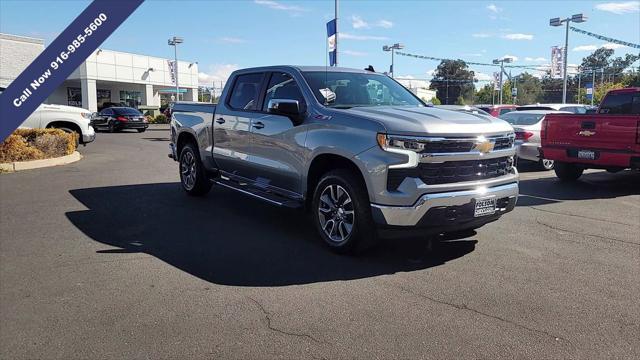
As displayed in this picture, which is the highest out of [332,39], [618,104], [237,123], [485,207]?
[332,39]

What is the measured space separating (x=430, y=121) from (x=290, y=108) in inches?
61.2

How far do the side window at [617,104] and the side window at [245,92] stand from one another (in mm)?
7732

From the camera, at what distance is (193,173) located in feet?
27.2

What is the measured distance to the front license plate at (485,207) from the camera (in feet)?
16.0

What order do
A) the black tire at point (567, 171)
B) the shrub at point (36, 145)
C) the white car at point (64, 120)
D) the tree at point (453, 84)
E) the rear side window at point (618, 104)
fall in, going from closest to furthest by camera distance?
the rear side window at point (618, 104) → the black tire at point (567, 171) → the shrub at point (36, 145) → the white car at point (64, 120) → the tree at point (453, 84)

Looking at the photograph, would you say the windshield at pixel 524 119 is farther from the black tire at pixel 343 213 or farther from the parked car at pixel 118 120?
the parked car at pixel 118 120

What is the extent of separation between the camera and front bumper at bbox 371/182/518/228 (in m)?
4.59

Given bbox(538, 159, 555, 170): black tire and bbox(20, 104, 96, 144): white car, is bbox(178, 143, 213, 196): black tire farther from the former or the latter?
→ bbox(538, 159, 555, 170): black tire

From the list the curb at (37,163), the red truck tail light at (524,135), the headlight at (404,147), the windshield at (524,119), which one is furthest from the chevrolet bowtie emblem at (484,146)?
the curb at (37,163)

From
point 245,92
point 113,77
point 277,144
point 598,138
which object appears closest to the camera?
point 277,144

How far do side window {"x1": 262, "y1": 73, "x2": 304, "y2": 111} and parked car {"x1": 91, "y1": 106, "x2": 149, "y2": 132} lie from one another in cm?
2321

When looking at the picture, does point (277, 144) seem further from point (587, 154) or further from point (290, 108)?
point (587, 154)

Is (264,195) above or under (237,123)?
under

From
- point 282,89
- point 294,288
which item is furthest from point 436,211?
point 282,89
